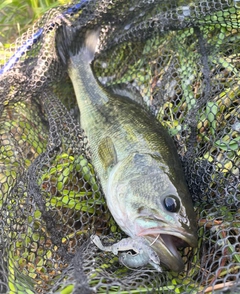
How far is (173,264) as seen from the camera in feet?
6.21

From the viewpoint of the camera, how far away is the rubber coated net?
2014 millimetres

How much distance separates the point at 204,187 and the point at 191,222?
0.39 meters

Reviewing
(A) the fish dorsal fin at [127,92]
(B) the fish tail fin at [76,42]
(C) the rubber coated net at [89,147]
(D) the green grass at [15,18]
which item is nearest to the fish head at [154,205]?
(C) the rubber coated net at [89,147]

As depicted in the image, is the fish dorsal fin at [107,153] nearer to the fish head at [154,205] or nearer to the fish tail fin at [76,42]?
the fish head at [154,205]

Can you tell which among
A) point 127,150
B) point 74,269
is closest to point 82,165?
point 127,150

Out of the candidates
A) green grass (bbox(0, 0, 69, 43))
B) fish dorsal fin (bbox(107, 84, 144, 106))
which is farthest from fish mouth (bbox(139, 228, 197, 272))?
green grass (bbox(0, 0, 69, 43))

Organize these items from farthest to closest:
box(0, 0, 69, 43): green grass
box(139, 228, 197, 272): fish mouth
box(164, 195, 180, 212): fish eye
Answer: box(0, 0, 69, 43): green grass → box(164, 195, 180, 212): fish eye → box(139, 228, 197, 272): fish mouth

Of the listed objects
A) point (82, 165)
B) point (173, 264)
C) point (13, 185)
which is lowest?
point (173, 264)

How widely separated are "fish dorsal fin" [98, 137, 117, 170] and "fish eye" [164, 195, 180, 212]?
1.77 ft

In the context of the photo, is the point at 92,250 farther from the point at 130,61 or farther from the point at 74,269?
the point at 130,61

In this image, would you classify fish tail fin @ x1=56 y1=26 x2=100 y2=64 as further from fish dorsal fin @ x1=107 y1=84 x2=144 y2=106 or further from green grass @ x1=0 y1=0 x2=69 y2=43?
green grass @ x1=0 y1=0 x2=69 y2=43

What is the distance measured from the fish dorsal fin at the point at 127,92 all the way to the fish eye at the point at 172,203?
1015 millimetres

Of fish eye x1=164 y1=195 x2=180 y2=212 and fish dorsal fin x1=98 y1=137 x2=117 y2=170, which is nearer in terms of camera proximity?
fish eye x1=164 y1=195 x2=180 y2=212

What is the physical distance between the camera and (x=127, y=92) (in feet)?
9.57
